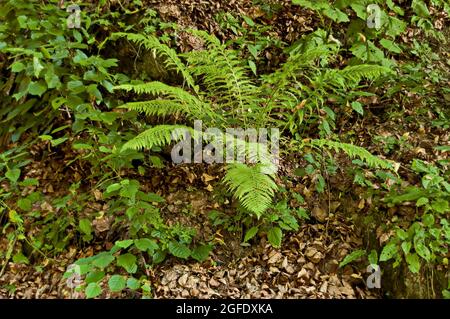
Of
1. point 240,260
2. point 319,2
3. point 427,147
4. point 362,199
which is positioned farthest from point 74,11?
point 427,147

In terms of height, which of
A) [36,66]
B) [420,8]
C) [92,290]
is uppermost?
[420,8]

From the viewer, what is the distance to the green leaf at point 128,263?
8.05 ft

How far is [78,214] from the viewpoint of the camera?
10.2 feet

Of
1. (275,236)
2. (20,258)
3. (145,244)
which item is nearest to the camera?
(145,244)

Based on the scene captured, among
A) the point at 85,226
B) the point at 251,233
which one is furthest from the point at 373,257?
the point at 85,226

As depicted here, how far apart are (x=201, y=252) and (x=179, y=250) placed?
17 cm

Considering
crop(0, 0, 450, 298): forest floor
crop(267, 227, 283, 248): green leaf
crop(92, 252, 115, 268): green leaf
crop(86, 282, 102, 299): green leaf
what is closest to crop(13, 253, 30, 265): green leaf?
crop(0, 0, 450, 298): forest floor

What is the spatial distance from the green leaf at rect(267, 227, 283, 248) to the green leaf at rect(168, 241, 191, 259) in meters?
0.58

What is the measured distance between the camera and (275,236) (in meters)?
2.76

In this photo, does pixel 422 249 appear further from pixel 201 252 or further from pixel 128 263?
pixel 128 263

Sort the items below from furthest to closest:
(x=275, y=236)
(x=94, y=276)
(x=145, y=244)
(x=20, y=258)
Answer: (x=20, y=258) < (x=275, y=236) < (x=145, y=244) < (x=94, y=276)

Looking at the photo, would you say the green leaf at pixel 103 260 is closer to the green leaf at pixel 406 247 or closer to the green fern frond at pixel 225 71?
the green fern frond at pixel 225 71

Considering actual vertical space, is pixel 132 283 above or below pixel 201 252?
below

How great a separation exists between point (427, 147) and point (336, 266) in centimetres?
130
